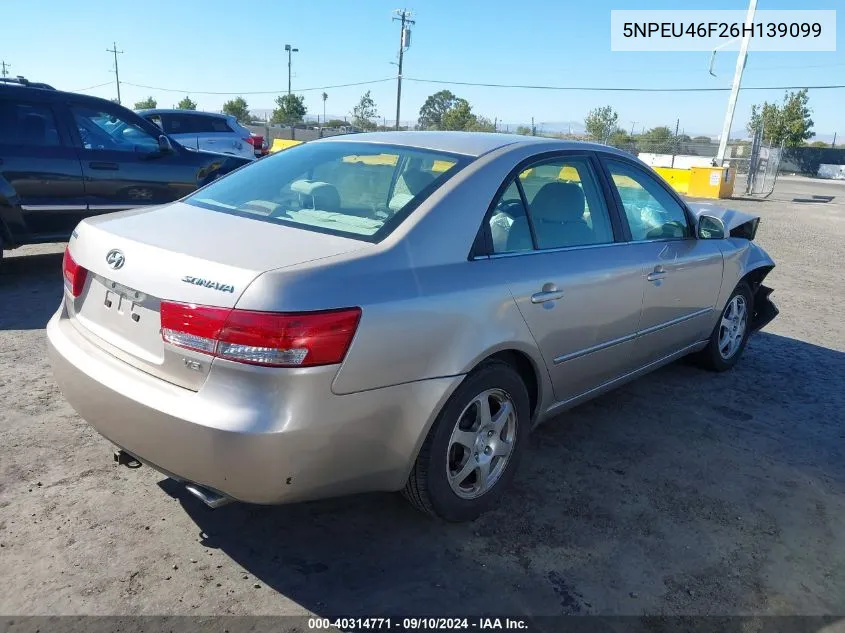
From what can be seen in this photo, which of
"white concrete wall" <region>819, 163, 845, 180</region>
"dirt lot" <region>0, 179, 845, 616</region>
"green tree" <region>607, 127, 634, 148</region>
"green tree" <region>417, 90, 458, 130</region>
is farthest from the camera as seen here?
"green tree" <region>417, 90, 458, 130</region>

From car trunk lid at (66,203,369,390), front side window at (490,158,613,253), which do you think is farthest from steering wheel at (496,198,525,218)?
car trunk lid at (66,203,369,390)

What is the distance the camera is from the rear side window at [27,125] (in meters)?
6.39

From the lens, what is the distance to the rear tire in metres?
5.00

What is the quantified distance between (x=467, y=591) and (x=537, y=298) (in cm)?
125

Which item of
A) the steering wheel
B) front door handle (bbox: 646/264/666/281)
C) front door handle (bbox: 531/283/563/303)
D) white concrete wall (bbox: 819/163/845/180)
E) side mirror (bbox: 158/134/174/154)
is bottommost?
white concrete wall (bbox: 819/163/845/180)

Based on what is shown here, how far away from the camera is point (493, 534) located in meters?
2.93

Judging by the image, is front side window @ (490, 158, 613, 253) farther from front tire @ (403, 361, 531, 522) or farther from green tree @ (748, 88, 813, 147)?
green tree @ (748, 88, 813, 147)

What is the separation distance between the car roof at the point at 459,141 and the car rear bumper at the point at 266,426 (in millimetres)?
1207

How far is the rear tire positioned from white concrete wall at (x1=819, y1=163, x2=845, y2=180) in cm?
5353

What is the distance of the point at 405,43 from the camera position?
47812 mm

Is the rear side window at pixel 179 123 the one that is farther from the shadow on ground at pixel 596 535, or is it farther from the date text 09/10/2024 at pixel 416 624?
the date text 09/10/2024 at pixel 416 624

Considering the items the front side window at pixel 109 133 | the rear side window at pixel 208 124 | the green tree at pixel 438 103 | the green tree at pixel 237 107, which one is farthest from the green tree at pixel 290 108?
the front side window at pixel 109 133

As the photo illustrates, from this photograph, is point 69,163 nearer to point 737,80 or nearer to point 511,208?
point 511,208

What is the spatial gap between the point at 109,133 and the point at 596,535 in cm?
642
